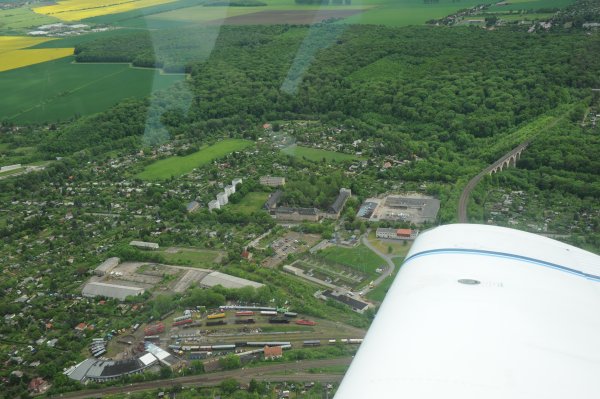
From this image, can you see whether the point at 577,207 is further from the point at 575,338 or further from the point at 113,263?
the point at 575,338

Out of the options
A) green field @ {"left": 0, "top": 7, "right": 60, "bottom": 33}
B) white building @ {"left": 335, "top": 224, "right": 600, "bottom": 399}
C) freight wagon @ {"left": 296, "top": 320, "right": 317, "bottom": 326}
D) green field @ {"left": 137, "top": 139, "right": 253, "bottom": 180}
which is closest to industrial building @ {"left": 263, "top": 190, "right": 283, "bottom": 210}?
green field @ {"left": 137, "top": 139, "right": 253, "bottom": 180}

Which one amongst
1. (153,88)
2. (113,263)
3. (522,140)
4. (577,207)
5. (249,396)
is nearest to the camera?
(249,396)

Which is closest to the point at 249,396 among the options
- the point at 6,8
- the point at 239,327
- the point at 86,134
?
the point at 239,327

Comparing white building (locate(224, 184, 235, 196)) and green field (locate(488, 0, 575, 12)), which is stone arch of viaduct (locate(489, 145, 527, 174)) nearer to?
white building (locate(224, 184, 235, 196))

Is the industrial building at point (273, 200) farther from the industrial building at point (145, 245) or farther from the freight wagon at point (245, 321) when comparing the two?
the freight wagon at point (245, 321)

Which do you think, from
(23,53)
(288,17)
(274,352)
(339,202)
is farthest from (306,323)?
(288,17)

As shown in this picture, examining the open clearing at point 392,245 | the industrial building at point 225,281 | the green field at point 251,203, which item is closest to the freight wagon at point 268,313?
the industrial building at point 225,281
